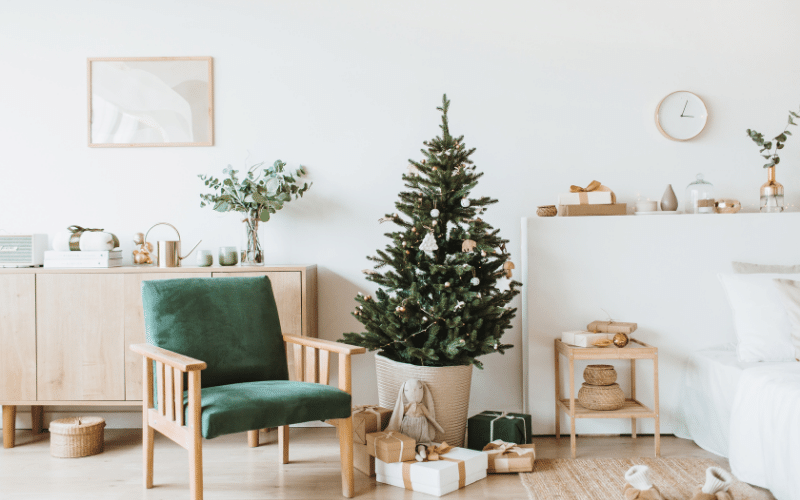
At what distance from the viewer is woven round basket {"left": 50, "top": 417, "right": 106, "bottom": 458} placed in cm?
283

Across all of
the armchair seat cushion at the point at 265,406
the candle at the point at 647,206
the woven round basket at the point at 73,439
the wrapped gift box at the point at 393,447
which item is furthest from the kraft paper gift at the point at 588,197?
the woven round basket at the point at 73,439

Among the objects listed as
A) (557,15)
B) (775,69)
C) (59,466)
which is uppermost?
(557,15)

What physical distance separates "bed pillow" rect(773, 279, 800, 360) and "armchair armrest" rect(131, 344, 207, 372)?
2.48m

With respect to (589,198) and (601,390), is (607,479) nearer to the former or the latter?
(601,390)

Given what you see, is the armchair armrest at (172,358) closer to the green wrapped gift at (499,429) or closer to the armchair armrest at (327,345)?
the armchair armrest at (327,345)

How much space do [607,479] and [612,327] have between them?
0.75 metres

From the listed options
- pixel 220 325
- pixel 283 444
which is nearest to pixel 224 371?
pixel 220 325

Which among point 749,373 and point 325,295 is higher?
point 325,295

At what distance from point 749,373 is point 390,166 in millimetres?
2030

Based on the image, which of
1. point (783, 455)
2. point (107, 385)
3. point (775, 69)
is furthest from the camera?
point (775, 69)

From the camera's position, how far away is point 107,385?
2.97 meters

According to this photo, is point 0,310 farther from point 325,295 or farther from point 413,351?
point 413,351

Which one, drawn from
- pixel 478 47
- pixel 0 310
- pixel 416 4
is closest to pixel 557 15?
pixel 478 47

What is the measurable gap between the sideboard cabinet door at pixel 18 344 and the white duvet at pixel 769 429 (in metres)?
3.29
